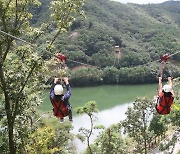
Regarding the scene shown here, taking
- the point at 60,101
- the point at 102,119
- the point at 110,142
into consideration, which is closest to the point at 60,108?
the point at 60,101

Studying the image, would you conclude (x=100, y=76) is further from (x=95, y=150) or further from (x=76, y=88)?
(x=95, y=150)

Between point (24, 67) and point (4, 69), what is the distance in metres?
0.31

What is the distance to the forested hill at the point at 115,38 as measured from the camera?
4788cm

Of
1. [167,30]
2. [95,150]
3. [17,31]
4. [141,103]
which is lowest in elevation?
[95,150]

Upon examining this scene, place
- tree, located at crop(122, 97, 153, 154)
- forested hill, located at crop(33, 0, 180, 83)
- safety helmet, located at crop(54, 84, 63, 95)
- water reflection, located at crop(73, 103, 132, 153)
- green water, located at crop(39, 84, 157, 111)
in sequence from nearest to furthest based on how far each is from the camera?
safety helmet, located at crop(54, 84, 63, 95) < tree, located at crop(122, 97, 153, 154) < water reflection, located at crop(73, 103, 132, 153) < green water, located at crop(39, 84, 157, 111) < forested hill, located at crop(33, 0, 180, 83)

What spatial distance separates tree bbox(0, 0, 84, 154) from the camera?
509cm

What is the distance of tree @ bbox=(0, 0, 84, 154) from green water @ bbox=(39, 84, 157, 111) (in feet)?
69.5

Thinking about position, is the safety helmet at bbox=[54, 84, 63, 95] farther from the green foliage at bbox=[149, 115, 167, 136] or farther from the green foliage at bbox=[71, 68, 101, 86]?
the green foliage at bbox=[71, 68, 101, 86]

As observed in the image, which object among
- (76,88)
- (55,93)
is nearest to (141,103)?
(55,93)

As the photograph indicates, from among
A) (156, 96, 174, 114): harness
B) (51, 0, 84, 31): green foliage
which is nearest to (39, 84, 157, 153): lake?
(51, 0, 84, 31): green foliage

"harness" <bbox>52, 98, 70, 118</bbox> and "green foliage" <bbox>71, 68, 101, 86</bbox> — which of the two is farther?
"green foliage" <bbox>71, 68, 101, 86</bbox>

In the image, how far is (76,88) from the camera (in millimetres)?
38656

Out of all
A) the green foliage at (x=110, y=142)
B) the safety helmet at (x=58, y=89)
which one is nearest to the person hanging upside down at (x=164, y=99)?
the safety helmet at (x=58, y=89)

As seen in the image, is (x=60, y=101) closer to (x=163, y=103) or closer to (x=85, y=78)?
(x=163, y=103)
